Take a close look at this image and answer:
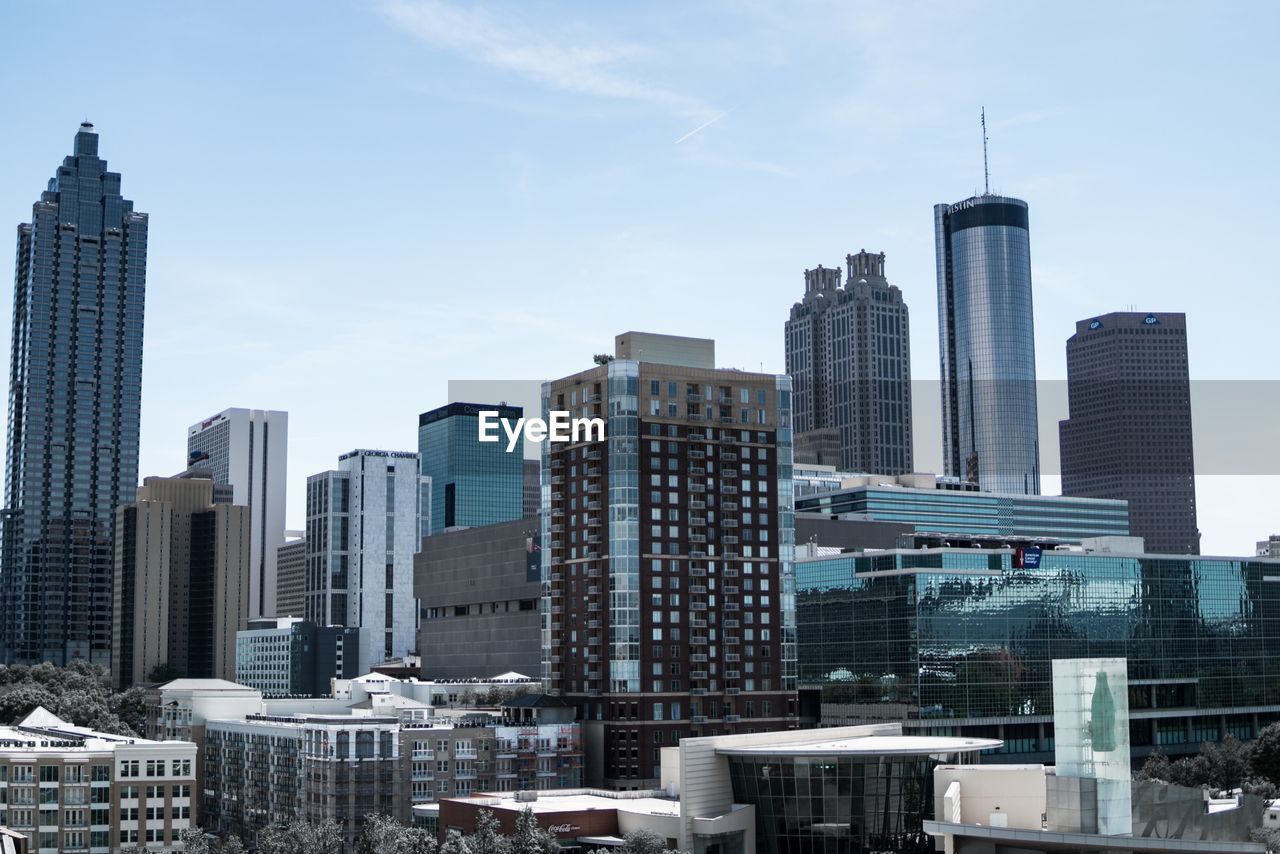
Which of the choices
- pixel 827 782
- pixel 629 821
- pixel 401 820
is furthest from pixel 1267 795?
pixel 401 820

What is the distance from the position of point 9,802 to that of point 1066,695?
400 ft

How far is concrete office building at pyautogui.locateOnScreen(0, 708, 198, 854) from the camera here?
178m

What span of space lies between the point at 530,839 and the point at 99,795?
209ft

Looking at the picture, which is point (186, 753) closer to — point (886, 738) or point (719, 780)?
point (719, 780)

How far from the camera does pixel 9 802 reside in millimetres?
175500

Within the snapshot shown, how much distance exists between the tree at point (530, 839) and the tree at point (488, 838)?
1048 mm

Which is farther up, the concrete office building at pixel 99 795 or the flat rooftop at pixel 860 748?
the flat rooftop at pixel 860 748

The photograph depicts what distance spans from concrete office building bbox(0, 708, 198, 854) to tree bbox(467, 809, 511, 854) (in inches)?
1869

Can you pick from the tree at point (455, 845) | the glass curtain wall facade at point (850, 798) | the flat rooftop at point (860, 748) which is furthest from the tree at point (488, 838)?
the glass curtain wall facade at point (850, 798)

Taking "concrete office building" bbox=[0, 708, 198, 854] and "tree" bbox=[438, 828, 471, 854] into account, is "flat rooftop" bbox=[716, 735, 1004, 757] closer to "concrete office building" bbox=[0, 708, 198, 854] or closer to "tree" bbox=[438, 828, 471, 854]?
"tree" bbox=[438, 828, 471, 854]

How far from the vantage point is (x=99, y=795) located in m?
181

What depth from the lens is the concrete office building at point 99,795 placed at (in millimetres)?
177500

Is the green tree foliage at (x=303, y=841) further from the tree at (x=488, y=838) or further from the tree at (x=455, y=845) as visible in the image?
the tree at (x=488, y=838)

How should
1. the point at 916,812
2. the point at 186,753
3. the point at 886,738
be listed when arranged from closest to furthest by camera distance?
the point at 916,812 < the point at 886,738 < the point at 186,753
